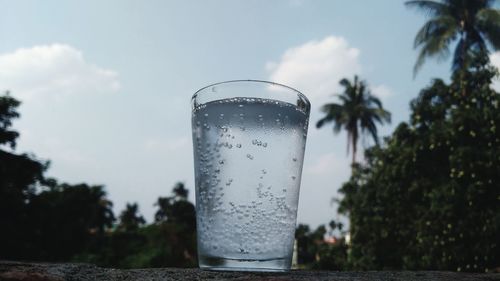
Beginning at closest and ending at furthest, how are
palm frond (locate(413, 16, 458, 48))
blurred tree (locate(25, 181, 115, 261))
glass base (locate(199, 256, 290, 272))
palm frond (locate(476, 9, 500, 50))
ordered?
glass base (locate(199, 256, 290, 272)) → blurred tree (locate(25, 181, 115, 261)) → palm frond (locate(476, 9, 500, 50)) → palm frond (locate(413, 16, 458, 48))

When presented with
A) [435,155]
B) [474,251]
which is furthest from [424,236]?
[435,155]

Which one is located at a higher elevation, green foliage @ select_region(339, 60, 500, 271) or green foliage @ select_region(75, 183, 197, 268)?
green foliage @ select_region(339, 60, 500, 271)

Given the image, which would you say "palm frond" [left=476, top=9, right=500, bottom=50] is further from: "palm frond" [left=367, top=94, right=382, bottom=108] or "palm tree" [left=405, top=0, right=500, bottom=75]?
"palm frond" [left=367, top=94, right=382, bottom=108]

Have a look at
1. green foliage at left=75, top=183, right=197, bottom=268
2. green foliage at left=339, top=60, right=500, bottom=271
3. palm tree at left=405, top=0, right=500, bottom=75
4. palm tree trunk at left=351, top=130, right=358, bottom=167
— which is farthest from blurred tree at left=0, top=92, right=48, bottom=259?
palm tree trunk at left=351, top=130, right=358, bottom=167

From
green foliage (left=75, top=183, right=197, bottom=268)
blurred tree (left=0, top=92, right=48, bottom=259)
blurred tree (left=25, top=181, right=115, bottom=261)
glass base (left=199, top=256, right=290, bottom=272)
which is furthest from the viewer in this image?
green foliage (left=75, top=183, right=197, bottom=268)

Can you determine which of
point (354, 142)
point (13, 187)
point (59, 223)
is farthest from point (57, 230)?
point (354, 142)

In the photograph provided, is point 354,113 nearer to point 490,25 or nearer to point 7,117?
point 490,25

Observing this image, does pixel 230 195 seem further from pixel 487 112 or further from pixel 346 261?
pixel 346 261
